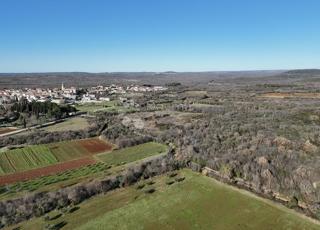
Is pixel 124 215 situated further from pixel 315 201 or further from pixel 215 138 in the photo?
pixel 215 138

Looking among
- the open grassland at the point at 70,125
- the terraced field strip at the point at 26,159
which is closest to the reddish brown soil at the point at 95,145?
the terraced field strip at the point at 26,159

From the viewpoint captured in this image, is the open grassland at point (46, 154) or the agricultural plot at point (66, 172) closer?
the agricultural plot at point (66, 172)

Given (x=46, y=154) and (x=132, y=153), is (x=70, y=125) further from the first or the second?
(x=132, y=153)

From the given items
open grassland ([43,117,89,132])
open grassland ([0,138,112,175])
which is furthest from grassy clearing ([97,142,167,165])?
open grassland ([43,117,89,132])

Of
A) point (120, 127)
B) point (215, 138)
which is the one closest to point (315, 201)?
point (215, 138)

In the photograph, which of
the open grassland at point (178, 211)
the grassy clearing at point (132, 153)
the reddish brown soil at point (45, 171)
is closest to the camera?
the open grassland at point (178, 211)

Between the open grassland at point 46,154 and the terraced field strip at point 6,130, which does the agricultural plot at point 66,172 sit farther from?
the terraced field strip at point 6,130
